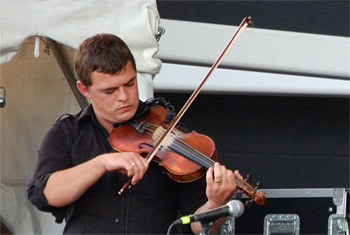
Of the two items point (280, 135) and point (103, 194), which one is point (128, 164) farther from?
point (280, 135)

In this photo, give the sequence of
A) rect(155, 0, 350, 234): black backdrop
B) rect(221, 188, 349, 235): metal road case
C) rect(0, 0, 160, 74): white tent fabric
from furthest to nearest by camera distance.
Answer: rect(155, 0, 350, 234): black backdrop → rect(221, 188, 349, 235): metal road case → rect(0, 0, 160, 74): white tent fabric

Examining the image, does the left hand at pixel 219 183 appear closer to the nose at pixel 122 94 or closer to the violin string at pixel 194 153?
the violin string at pixel 194 153

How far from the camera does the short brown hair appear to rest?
9.62ft

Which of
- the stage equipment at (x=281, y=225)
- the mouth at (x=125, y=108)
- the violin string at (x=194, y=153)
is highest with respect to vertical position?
the mouth at (x=125, y=108)

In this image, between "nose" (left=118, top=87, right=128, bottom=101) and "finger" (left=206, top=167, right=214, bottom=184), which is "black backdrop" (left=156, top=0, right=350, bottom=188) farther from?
"finger" (left=206, top=167, right=214, bottom=184)

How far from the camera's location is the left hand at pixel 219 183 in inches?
111

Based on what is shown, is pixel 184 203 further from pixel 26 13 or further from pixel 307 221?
pixel 307 221

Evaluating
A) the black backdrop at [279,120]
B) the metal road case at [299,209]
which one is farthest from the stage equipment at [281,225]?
the black backdrop at [279,120]

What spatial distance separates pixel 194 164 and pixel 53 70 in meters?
1.43

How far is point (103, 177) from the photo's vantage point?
3.00 m

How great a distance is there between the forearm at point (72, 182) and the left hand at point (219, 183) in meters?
0.31

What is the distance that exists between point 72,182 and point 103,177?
0.51ft

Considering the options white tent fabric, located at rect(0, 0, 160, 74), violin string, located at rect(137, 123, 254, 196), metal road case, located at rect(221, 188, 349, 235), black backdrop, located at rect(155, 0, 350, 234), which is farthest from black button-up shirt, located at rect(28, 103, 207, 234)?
black backdrop, located at rect(155, 0, 350, 234)

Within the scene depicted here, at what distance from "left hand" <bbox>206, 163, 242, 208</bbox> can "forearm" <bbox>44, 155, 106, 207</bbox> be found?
31 cm
